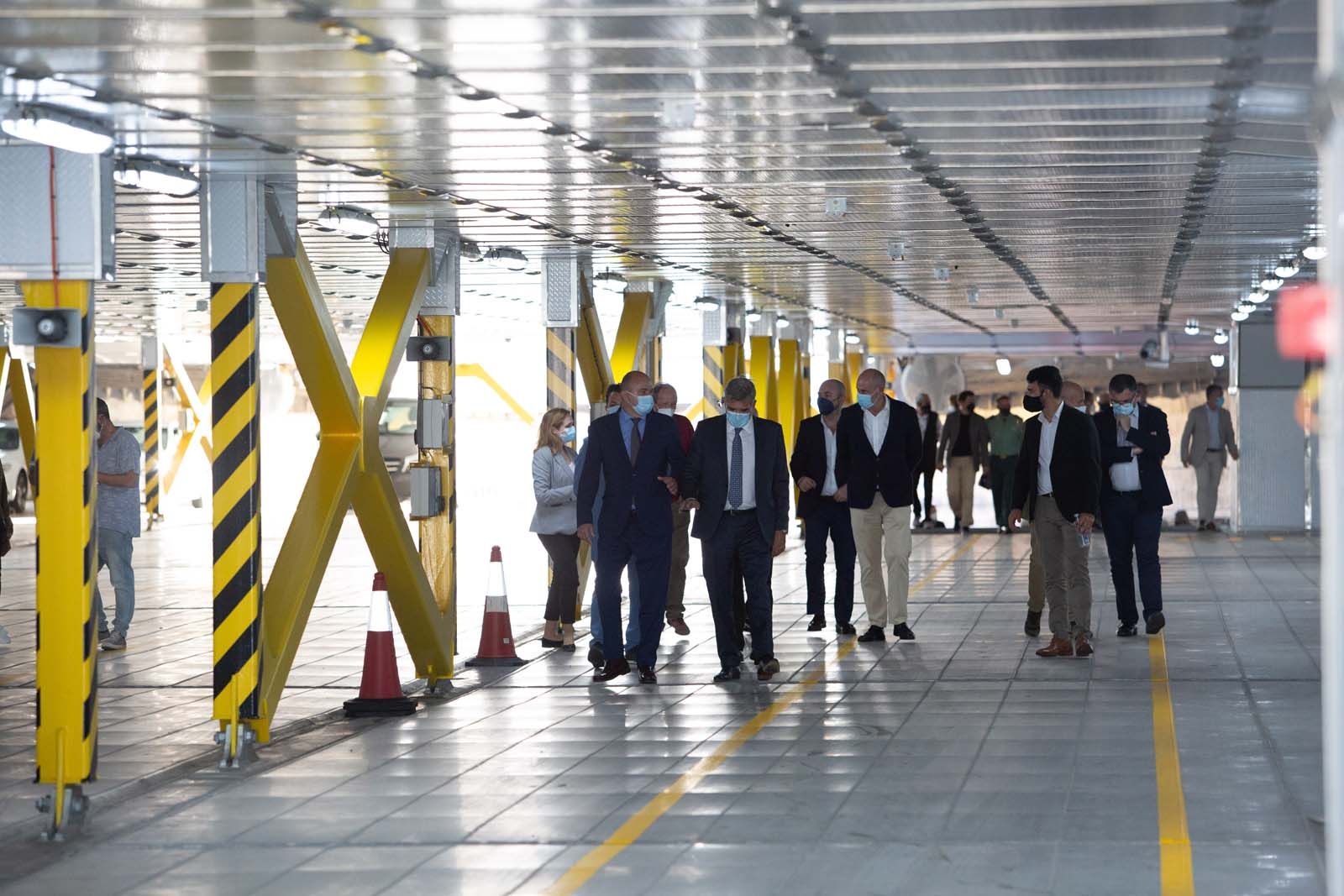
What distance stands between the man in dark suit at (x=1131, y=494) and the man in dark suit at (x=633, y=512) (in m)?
3.47

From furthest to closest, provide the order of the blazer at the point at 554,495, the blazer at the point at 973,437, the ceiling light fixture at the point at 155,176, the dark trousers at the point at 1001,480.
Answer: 1. the blazer at the point at 973,437
2. the dark trousers at the point at 1001,480
3. the blazer at the point at 554,495
4. the ceiling light fixture at the point at 155,176

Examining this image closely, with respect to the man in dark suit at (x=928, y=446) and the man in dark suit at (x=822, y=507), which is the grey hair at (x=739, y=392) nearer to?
the man in dark suit at (x=822, y=507)

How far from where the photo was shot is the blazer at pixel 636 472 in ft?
36.0

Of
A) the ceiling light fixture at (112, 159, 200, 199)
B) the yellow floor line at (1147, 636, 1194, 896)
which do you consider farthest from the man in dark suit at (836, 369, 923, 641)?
the ceiling light fixture at (112, 159, 200, 199)

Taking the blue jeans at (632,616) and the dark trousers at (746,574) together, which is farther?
the blue jeans at (632,616)

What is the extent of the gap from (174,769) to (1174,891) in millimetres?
4850

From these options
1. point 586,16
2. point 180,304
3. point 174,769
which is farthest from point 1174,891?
point 180,304

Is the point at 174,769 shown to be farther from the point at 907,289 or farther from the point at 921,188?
the point at 907,289

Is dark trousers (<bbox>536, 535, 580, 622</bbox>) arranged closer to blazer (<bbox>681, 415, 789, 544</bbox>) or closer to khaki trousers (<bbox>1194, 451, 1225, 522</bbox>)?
blazer (<bbox>681, 415, 789, 544</bbox>)

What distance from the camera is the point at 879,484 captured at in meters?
12.8

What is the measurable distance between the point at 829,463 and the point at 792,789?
5721mm

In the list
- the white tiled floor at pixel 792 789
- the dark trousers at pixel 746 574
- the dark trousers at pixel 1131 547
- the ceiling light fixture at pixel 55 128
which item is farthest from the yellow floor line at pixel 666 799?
the ceiling light fixture at pixel 55 128

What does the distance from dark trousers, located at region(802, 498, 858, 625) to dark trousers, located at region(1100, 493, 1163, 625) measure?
1.87 meters

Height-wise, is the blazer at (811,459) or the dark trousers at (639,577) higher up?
the blazer at (811,459)
